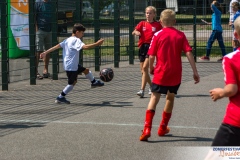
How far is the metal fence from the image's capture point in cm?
1467

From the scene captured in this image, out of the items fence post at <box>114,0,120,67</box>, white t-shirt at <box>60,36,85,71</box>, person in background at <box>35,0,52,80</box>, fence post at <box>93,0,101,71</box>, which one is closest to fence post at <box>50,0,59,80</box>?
person in background at <box>35,0,52,80</box>

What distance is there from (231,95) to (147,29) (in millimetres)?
7224

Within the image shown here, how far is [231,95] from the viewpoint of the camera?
533cm

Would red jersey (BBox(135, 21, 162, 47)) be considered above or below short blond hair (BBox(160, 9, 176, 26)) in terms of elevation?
below

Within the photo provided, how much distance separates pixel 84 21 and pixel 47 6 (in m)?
1.73

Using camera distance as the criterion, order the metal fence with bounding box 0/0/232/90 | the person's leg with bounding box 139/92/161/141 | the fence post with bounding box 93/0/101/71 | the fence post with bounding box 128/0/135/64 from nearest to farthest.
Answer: the person's leg with bounding box 139/92/161/141
the metal fence with bounding box 0/0/232/90
the fence post with bounding box 93/0/101/71
the fence post with bounding box 128/0/135/64

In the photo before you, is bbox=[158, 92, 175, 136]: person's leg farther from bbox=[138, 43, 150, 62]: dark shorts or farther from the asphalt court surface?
bbox=[138, 43, 150, 62]: dark shorts

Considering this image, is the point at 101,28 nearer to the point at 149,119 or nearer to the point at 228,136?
the point at 149,119

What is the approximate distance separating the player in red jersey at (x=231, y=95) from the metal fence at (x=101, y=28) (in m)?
8.78

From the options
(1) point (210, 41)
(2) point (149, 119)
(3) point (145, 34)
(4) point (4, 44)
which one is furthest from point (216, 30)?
(2) point (149, 119)

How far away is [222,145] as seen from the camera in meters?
5.39

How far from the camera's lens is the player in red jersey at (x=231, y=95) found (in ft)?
17.4

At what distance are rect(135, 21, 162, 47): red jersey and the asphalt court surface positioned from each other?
3.85 ft

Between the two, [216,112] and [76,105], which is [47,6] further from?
[216,112]
